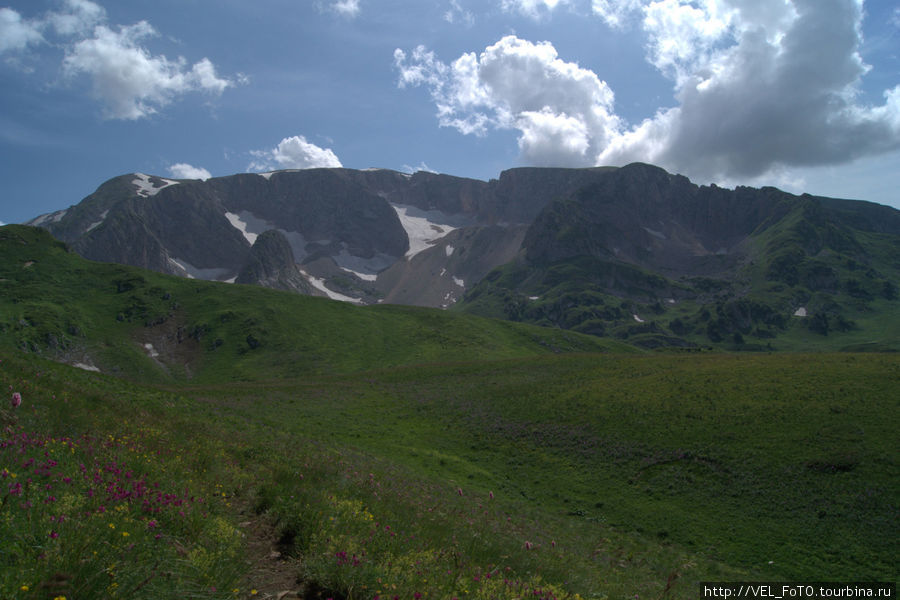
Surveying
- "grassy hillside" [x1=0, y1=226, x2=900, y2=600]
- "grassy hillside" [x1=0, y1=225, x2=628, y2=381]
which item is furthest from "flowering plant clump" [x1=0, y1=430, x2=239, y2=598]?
"grassy hillside" [x1=0, y1=225, x2=628, y2=381]

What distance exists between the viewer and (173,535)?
697cm

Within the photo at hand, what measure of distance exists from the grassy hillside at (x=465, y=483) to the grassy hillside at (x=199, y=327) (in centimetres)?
5181

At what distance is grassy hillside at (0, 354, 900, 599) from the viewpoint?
21.5 ft

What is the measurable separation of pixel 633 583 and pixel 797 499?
646 inches

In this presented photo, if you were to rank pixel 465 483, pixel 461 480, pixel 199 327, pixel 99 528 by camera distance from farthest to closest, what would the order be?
pixel 199 327
pixel 461 480
pixel 465 483
pixel 99 528

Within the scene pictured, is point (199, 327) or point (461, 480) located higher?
point (199, 327)

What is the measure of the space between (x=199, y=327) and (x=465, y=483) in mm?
109669

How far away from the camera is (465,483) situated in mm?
27891

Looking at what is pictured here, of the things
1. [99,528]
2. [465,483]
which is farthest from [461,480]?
[99,528]

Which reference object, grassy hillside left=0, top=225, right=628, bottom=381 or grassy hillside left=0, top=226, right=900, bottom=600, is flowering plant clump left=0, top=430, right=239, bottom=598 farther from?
→ grassy hillside left=0, top=225, right=628, bottom=381

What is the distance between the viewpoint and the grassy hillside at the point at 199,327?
9794cm

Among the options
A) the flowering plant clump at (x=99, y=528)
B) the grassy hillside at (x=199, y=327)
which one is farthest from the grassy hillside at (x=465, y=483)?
the grassy hillside at (x=199, y=327)

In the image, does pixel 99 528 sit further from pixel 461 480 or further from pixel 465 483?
pixel 461 480

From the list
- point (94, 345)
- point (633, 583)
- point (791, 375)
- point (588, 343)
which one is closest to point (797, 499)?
point (633, 583)
